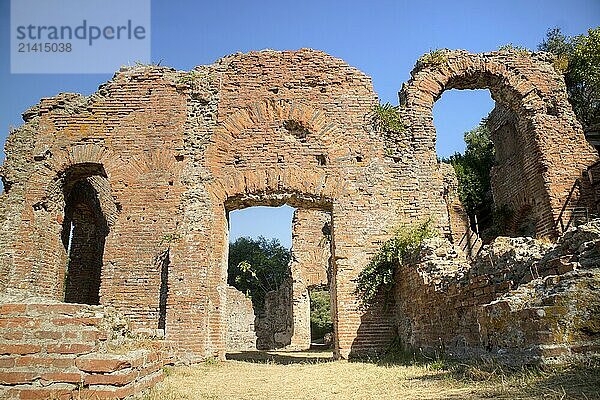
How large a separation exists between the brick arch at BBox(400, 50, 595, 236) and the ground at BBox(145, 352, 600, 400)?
6110mm

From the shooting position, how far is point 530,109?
38.1 feet

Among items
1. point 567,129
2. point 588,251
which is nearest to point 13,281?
point 588,251

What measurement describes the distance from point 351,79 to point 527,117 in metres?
4.57

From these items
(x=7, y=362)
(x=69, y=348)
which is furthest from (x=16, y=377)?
(x=69, y=348)

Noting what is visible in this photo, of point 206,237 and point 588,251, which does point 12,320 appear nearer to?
point 588,251

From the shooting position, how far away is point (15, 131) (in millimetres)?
10977

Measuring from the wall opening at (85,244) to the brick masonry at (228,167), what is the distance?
2.40 metres

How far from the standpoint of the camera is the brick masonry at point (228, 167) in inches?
383

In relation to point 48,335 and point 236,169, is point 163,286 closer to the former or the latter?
point 236,169

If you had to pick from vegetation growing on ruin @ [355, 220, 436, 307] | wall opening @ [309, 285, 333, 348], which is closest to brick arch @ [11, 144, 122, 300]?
vegetation growing on ruin @ [355, 220, 436, 307]

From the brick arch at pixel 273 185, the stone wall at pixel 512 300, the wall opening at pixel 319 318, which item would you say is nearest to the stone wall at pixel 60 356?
the stone wall at pixel 512 300

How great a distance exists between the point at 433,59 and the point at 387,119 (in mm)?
2032

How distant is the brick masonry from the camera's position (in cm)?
973

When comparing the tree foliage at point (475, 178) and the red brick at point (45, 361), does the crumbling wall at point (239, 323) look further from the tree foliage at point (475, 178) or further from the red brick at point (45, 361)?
the red brick at point (45, 361)
